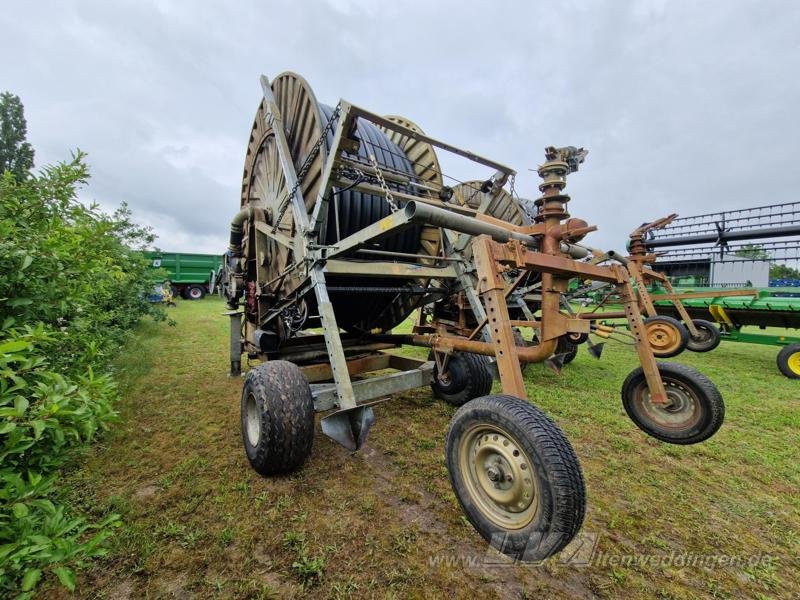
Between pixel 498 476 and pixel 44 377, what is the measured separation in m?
2.22

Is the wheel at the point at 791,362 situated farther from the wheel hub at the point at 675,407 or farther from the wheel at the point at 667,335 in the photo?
the wheel hub at the point at 675,407

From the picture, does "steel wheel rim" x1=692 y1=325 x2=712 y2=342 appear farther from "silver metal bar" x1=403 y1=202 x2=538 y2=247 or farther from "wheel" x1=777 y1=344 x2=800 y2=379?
"silver metal bar" x1=403 y1=202 x2=538 y2=247

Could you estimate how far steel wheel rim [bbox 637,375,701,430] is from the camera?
8.64 ft

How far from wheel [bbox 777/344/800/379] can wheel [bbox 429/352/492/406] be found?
21.0ft

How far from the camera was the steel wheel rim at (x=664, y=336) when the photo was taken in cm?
680

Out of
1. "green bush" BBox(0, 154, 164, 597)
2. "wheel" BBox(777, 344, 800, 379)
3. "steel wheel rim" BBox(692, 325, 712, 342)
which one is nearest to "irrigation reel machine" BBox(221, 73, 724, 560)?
"green bush" BBox(0, 154, 164, 597)

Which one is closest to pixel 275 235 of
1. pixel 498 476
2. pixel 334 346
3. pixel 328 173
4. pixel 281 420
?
pixel 328 173

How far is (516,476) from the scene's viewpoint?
1.74m

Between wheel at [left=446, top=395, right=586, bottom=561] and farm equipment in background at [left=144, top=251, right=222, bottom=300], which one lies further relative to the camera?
farm equipment in background at [left=144, top=251, right=222, bottom=300]

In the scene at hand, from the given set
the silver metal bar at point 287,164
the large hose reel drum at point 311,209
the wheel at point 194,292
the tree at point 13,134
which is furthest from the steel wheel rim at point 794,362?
the tree at point 13,134

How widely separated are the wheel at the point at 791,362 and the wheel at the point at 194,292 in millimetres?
26505

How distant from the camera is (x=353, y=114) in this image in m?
3.03

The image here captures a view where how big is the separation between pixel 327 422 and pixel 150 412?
2.76m

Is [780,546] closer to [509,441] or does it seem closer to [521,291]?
[509,441]
